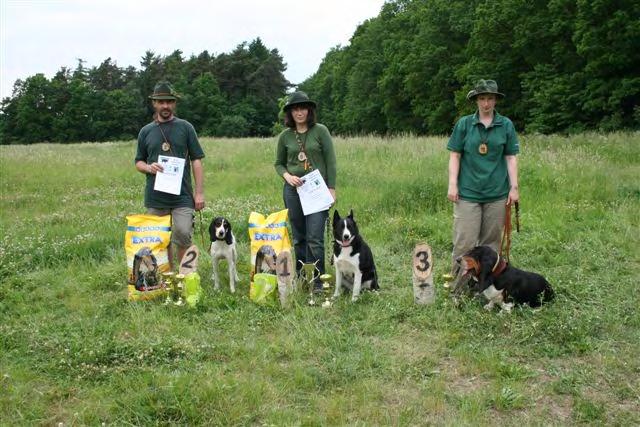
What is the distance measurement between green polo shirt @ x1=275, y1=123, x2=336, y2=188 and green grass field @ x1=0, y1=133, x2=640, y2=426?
1.38 m

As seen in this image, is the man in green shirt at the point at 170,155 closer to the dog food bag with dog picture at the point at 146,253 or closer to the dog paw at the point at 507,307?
the dog food bag with dog picture at the point at 146,253

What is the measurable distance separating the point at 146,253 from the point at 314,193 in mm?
1908

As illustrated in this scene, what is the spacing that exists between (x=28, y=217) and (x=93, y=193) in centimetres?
264

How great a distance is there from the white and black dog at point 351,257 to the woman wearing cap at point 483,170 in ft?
3.25

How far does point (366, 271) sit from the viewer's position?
563cm

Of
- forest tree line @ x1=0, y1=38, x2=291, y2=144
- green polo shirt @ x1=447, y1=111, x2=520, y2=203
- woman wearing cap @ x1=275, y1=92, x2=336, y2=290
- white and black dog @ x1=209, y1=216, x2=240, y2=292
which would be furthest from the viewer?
forest tree line @ x1=0, y1=38, x2=291, y2=144

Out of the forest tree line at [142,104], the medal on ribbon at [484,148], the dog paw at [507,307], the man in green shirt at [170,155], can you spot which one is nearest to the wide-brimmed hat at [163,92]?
the man in green shirt at [170,155]

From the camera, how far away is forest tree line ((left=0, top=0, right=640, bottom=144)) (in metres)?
22.8

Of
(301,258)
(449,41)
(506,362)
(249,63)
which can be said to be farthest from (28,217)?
(249,63)

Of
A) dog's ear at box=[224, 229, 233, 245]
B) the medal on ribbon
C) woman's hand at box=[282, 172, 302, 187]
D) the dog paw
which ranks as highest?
the medal on ribbon

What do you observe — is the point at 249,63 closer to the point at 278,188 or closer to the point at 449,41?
the point at 449,41

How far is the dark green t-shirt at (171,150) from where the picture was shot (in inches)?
225

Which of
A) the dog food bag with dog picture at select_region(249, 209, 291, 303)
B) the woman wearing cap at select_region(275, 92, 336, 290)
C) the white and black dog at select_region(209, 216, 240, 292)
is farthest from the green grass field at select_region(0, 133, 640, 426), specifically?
the woman wearing cap at select_region(275, 92, 336, 290)

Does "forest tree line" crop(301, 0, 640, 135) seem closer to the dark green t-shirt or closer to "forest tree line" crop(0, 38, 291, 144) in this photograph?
the dark green t-shirt
